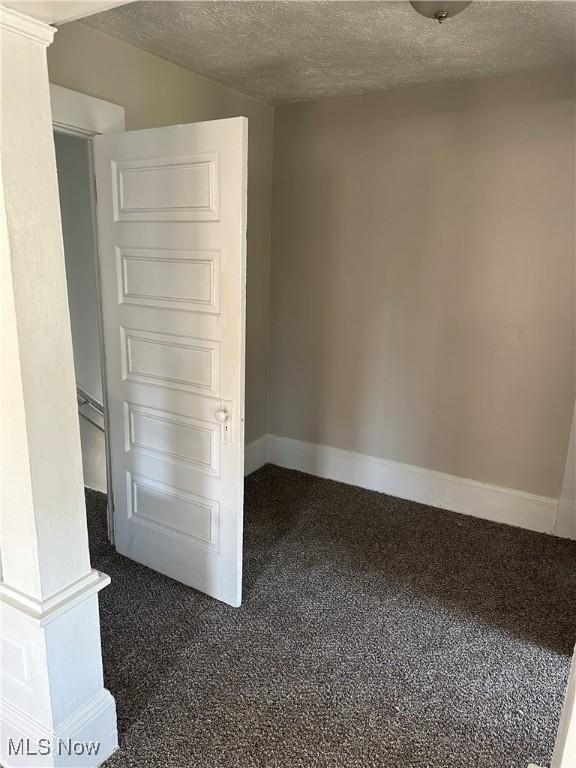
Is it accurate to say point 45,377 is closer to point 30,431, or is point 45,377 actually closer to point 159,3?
point 30,431

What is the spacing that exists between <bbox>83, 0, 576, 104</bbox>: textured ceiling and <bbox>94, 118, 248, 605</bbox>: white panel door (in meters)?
0.44

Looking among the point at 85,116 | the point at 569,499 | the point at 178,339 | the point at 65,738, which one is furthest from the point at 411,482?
the point at 85,116

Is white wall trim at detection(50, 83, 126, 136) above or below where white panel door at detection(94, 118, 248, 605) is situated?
above

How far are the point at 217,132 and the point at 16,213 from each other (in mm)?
970

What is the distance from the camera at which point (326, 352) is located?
3.59m

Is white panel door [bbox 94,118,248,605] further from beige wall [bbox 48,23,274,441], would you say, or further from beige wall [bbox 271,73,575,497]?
beige wall [bbox 271,73,575,497]

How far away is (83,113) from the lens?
2.27 metres

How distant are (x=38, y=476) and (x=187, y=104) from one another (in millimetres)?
2181

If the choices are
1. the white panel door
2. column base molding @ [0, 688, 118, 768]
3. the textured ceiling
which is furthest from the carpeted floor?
the textured ceiling

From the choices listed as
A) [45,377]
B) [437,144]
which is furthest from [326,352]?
[45,377]

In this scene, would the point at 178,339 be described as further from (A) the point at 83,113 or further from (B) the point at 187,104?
(B) the point at 187,104

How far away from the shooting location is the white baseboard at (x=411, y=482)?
3.12 meters

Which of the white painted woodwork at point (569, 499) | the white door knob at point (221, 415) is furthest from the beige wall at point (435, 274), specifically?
the white door knob at point (221, 415)

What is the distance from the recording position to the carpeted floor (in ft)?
5.76
